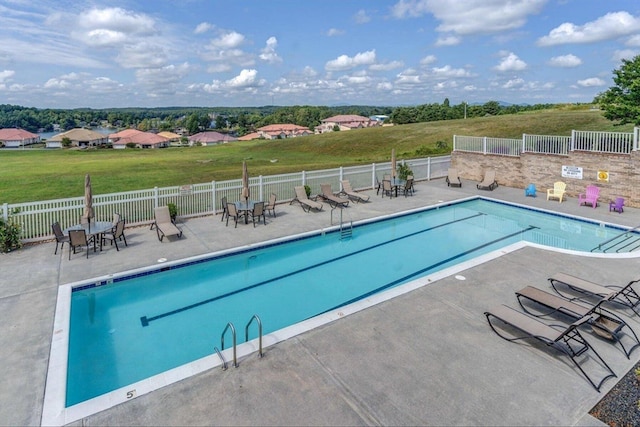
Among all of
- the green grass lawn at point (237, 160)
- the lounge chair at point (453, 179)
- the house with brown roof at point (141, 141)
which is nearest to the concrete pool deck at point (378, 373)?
the lounge chair at point (453, 179)

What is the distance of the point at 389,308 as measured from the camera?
682 cm

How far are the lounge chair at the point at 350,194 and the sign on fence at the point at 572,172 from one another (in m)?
8.27

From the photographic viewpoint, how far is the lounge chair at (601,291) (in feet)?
21.7

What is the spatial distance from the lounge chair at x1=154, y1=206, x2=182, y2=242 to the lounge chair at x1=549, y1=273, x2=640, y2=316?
9.13 metres

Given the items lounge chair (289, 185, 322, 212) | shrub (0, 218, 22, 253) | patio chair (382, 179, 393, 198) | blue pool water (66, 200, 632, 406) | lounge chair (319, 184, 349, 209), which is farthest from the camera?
patio chair (382, 179, 393, 198)

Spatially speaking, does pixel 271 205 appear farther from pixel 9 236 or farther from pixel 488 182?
pixel 488 182

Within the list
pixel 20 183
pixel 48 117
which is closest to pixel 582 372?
pixel 20 183

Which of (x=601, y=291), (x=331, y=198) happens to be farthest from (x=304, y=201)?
(x=601, y=291)

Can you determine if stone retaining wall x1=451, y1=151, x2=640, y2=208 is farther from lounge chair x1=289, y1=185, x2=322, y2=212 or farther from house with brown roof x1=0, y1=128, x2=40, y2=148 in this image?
house with brown roof x1=0, y1=128, x2=40, y2=148

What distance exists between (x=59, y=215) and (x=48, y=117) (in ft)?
533

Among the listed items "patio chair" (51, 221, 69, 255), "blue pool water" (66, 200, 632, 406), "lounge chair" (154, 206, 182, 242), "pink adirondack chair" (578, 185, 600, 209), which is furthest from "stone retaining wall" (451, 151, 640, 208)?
"patio chair" (51, 221, 69, 255)

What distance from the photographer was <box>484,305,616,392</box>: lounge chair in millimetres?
5094

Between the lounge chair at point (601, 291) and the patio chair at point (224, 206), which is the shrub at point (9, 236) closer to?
the patio chair at point (224, 206)

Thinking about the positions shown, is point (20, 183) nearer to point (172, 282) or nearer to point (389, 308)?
point (172, 282)
